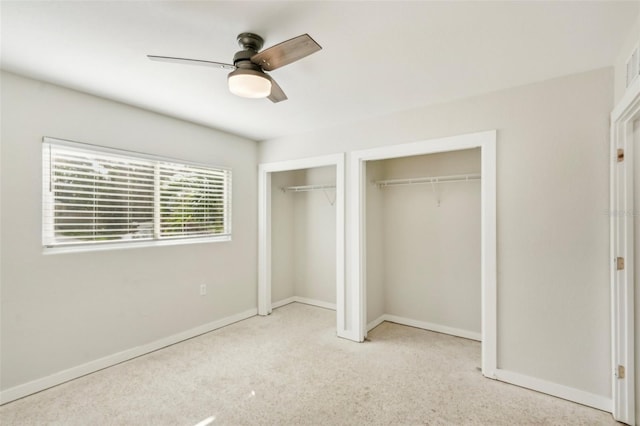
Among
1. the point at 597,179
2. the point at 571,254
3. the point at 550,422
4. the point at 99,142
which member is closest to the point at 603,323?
the point at 571,254

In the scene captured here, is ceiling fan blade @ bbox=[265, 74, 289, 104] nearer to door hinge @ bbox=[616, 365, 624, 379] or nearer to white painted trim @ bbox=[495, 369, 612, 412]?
white painted trim @ bbox=[495, 369, 612, 412]

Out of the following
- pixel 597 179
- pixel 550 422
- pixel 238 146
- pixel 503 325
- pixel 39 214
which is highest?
pixel 238 146

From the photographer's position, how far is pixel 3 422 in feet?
6.84

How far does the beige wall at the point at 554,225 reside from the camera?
7.39 ft

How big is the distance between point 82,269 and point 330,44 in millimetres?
2790

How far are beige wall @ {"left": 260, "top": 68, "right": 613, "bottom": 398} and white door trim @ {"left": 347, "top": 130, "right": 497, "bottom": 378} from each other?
62mm

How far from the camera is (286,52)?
1647 millimetres

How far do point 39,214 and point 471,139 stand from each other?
3.72 metres

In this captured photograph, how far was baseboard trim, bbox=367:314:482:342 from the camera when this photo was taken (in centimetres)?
351

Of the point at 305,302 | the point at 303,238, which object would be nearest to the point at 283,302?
the point at 305,302

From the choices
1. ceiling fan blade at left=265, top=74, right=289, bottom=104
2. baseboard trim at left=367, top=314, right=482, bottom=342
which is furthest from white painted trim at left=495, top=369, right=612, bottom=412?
ceiling fan blade at left=265, top=74, right=289, bottom=104

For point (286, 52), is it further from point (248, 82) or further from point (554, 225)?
point (554, 225)

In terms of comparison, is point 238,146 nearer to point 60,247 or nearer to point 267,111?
point 267,111

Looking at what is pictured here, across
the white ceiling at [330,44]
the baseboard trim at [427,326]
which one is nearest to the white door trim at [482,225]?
the white ceiling at [330,44]
